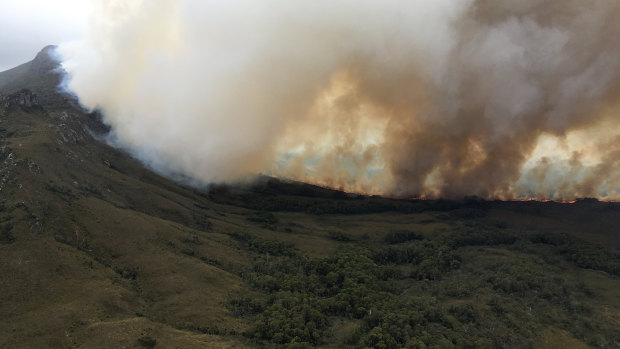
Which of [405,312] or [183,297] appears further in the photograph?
[405,312]

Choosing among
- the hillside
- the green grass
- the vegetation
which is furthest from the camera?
the vegetation

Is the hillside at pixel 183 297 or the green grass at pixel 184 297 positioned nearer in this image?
the hillside at pixel 183 297

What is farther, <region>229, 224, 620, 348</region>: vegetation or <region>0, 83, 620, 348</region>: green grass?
<region>229, 224, 620, 348</region>: vegetation

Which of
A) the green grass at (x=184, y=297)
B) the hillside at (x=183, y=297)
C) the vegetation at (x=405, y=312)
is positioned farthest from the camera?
the vegetation at (x=405, y=312)

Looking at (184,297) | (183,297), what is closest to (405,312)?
(184,297)

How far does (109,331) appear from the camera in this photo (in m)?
104

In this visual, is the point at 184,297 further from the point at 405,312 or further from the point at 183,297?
the point at 405,312

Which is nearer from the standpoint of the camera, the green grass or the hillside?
the hillside

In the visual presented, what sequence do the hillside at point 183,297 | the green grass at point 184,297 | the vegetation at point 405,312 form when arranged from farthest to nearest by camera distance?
1. the vegetation at point 405,312
2. the green grass at point 184,297
3. the hillside at point 183,297

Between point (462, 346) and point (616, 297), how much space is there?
122477 millimetres

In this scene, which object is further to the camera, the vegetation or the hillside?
the vegetation

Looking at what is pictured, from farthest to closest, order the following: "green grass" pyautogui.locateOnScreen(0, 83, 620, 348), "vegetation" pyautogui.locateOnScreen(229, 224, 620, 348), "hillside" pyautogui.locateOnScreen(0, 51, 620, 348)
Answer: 1. "vegetation" pyautogui.locateOnScreen(229, 224, 620, 348)
2. "green grass" pyautogui.locateOnScreen(0, 83, 620, 348)
3. "hillside" pyautogui.locateOnScreen(0, 51, 620, 348)

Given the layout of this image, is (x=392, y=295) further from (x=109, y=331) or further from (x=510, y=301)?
(x=109, y=331)

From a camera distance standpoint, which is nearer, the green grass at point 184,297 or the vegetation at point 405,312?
the green grass at point 184,297
